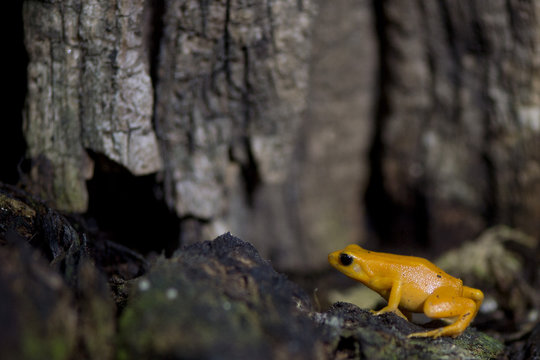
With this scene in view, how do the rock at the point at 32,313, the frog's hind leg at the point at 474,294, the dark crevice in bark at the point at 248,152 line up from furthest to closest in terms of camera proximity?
the dark crevice in bark at the point at 248,152, the frog's hind leg at the point at 474,294, the rock at the point at 32,313

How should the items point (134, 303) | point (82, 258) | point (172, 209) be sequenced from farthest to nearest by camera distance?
point (172, 209)
point (82, 258)
point (134, 303)

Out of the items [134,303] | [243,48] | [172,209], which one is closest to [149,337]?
[134,303]

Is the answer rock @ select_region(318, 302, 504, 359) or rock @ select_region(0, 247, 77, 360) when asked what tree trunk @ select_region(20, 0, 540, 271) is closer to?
rock @ select_region(0, 247, 77, 360)

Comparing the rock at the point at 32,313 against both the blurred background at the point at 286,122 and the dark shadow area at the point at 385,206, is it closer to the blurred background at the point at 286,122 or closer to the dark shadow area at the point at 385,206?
the blurred background at the point at 286,122

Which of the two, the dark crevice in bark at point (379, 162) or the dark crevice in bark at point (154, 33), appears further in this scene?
the dark crevice in bark at point (379, 162)

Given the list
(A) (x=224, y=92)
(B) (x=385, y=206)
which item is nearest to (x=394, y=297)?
(A) (x=224, y=92)

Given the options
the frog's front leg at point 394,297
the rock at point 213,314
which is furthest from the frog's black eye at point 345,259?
the rock at point 213,314

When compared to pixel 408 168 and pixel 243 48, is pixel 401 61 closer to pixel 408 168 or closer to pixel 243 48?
pixel 408 168

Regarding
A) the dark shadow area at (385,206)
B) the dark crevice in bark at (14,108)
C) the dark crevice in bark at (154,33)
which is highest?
the dark crevice in bark at (154,33)
